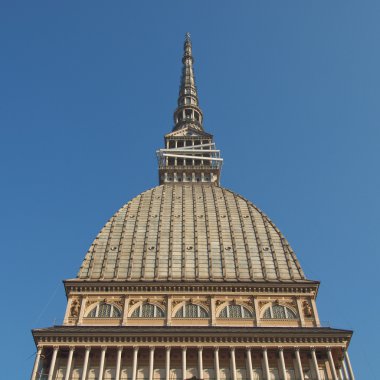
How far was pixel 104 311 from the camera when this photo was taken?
49500 millimetres

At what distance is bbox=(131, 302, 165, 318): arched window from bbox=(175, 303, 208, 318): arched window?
147 cm

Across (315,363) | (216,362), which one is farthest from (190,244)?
(315,363)

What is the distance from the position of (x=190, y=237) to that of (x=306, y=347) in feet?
57.5

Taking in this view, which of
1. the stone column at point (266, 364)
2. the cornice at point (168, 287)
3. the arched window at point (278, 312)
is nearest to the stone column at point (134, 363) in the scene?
the cornice at point (168, 287)

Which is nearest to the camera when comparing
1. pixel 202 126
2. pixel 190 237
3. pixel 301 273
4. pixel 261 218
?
pixel 301 273

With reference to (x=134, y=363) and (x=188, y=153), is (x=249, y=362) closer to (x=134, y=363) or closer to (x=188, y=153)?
(x=134, y=363)

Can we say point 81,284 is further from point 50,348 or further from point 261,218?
point 261,218

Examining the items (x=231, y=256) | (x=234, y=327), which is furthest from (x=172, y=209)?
(x=234, y=327)

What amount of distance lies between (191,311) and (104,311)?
7.22 meters

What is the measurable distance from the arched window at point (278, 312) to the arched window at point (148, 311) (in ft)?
28.6

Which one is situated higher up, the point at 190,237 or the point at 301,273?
the point at 190,237

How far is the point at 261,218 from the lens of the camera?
62500 mm

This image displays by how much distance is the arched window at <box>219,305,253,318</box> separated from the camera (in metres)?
49.4

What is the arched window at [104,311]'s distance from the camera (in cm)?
4903
